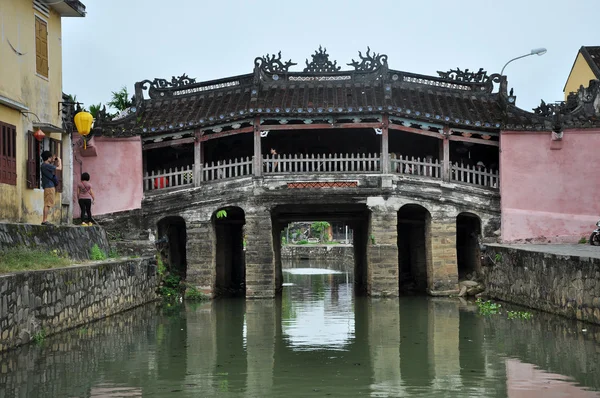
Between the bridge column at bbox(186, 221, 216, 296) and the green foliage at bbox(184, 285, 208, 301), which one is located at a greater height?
the bridge column at bbox(186, 221, 216, 296)

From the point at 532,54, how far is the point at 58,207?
1294 centimetres

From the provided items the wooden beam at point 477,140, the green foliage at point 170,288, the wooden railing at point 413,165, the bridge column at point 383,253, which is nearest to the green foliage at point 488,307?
the bridge column at point 383,253

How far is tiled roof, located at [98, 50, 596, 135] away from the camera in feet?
73.0

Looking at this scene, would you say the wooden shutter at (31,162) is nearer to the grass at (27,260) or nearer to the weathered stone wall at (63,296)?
the weathered stone wall at (63,296)

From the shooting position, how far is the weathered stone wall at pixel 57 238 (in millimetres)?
14172

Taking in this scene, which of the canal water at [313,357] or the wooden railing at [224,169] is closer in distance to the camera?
the canal water at [313,357]

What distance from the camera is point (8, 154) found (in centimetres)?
1783

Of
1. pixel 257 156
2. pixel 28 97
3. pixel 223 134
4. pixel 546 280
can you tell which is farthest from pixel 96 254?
pixel 546 280

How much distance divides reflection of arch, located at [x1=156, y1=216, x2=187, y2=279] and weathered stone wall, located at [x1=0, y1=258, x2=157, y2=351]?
2.86 meters

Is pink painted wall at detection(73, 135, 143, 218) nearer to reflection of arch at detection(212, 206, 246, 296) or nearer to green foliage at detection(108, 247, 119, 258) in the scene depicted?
green foliage at detection(108, 247, 119, 258)

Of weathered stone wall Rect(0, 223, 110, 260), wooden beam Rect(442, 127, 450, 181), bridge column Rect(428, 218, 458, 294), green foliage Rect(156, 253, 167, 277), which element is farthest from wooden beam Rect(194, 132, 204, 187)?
wooden beam Rect(442, 127, 450, 181)

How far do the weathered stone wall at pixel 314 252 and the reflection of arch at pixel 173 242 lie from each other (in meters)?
23.3

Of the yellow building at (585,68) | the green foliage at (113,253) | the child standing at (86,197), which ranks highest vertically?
the yellow building at (585,68)

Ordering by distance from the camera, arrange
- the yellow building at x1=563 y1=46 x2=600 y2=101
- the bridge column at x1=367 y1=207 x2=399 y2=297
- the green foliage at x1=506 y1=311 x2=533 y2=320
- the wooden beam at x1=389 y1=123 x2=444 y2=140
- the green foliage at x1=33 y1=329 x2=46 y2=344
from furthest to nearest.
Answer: the yellow building at x1=563 y1=46 x2=600 y2=101, the wooden beam at x1=389 y1=123 x2=444 y2=140, the bridge column at x1=367 y1=207 x2=399 y2=297, the green foliage at x1=506 y1=311 x2=533 y2=320, the green foliage at x1=33 y1=329 x2=46 y2=344
